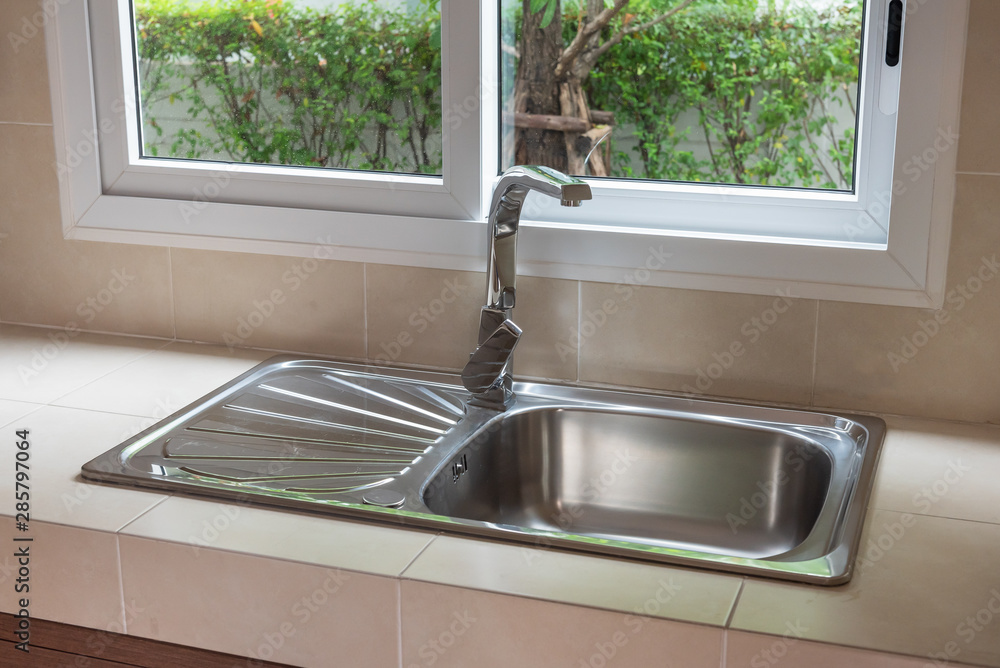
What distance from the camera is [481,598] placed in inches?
37.5

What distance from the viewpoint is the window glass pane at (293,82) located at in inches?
62.6

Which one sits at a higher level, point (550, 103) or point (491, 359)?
point (550, 103)

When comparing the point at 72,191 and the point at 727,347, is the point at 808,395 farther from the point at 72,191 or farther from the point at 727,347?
the point at 72,191

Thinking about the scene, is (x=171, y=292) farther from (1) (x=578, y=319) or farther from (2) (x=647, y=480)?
(2) (x=647, y=480)

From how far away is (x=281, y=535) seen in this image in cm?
107

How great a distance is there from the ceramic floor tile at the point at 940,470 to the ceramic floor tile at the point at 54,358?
3.84 feet

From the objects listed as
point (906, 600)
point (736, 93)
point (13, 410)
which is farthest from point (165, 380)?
point (906, 600)

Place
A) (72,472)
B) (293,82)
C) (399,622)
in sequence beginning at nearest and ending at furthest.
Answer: (399,622) < (72,472) < (293,82)

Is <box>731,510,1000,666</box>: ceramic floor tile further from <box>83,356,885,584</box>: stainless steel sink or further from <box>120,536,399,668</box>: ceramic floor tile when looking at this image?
<box>120,536,399,668</box>: ceramic floor tile

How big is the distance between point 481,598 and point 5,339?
1.19m

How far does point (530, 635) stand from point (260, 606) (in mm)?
286

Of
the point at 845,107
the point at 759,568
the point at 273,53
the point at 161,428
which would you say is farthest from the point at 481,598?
the point at 273,53

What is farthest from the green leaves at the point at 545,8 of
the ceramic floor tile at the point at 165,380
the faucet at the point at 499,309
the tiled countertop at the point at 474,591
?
the tiled countertop at the point at 474,591

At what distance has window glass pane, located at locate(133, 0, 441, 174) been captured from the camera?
1.59m
